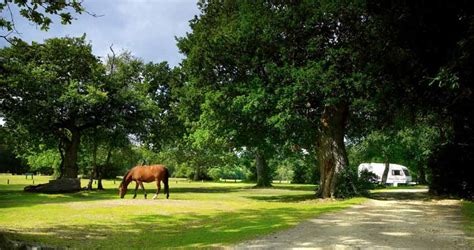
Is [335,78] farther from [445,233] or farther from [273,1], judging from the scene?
[445,233]

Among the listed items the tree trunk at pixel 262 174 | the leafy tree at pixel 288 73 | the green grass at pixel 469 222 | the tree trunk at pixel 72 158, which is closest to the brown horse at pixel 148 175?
the leafy tree at pixel 288 73

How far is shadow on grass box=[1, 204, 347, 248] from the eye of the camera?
37.6ft

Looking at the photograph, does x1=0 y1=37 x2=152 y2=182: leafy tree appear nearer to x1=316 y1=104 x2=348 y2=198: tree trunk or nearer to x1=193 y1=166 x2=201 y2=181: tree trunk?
x1=316 y1=104 x2=348 y2=198: tree trunk

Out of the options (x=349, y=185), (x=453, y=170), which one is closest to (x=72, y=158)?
(x=349, y=185)

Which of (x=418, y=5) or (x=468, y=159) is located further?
(x=468, y=159)

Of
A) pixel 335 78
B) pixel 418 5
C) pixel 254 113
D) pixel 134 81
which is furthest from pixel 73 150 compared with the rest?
pixel 418 5

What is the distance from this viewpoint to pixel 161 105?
44969 millimetres

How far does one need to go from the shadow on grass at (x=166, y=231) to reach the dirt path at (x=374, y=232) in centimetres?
103

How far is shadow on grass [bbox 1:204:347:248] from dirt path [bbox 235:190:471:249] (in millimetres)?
1035

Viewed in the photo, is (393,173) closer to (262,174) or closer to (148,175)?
(262,174)

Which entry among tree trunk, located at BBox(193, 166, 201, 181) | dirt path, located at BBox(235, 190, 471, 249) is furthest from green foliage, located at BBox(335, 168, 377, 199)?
tree trunk, located at BBox(193, 166, 201, 181)

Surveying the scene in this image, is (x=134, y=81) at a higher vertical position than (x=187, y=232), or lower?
higher

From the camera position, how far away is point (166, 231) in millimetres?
13906

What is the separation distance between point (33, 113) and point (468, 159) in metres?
31.0
